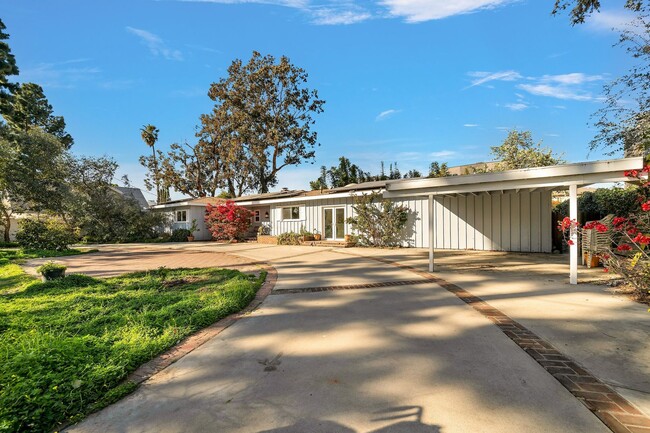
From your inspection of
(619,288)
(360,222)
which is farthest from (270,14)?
(619,288)

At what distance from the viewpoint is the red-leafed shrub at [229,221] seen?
2020 cm

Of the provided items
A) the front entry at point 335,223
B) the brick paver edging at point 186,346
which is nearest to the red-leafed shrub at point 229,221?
the front entry at point 335,223

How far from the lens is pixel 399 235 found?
49.2ft

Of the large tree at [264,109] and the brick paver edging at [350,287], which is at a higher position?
the large tree at [264,109]

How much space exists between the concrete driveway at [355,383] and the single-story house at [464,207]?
4007 millimetres

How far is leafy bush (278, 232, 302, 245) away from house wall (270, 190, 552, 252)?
3956mm

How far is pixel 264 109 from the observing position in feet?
99.1

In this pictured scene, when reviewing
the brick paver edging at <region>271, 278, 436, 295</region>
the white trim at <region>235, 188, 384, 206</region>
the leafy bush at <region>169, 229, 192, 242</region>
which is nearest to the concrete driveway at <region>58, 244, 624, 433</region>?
the brick paver edging at <region>271, 278, 436, 295</region>

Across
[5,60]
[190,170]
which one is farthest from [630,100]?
[190,170]

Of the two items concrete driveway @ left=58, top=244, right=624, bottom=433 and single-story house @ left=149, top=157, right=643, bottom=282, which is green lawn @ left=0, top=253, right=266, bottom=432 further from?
single-story house @ left=149, top=157, right=643, bottom=282

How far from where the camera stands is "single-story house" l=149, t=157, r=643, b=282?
6617 millimetres

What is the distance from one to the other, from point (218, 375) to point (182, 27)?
44.8ft

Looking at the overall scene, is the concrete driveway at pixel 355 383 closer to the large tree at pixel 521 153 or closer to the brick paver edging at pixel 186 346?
the brick paver edging at pixel 186 346

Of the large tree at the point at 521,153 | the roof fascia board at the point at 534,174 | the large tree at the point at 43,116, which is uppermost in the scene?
the large tree at the point at 43,116
